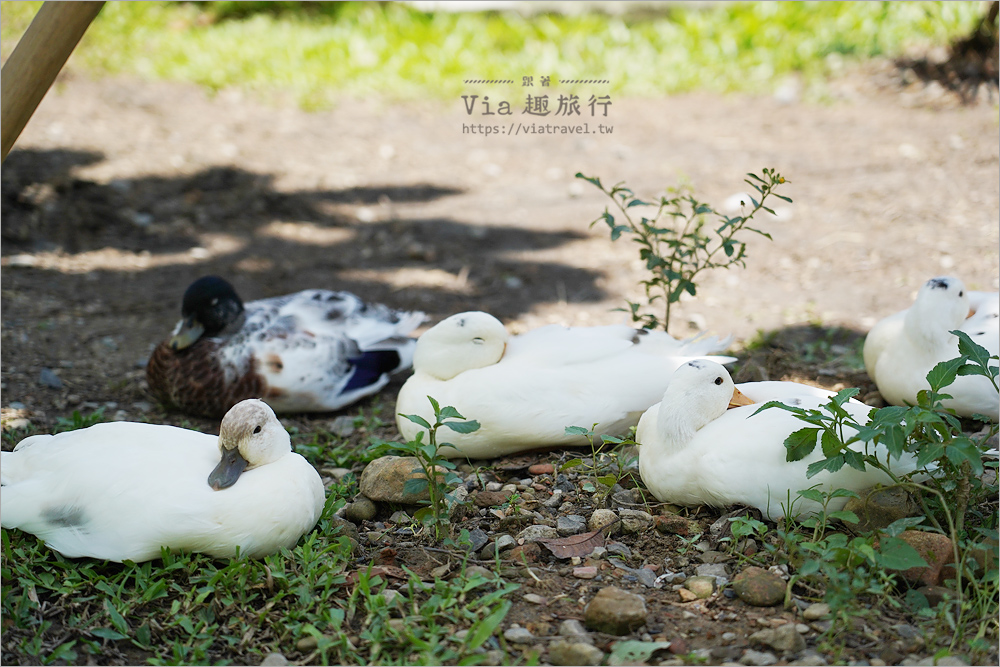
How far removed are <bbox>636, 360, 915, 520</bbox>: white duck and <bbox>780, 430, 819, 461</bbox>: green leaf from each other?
0.29 feet

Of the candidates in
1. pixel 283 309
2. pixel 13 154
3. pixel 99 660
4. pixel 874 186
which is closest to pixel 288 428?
pixel 283 309

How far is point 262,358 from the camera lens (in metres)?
3.63

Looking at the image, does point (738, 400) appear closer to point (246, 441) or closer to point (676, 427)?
point (676, 427)

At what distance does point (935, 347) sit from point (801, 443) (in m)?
1.09

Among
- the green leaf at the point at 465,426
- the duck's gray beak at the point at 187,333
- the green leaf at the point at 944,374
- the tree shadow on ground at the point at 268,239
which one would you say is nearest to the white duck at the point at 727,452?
the green leaf at the point at 944,374

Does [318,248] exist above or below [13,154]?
below

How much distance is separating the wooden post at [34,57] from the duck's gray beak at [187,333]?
144cm

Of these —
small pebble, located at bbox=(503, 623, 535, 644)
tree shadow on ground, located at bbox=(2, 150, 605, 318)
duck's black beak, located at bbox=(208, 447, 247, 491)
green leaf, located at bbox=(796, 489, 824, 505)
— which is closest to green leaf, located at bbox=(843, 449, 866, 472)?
green leaf, located at bbox=(796, 489, 824, 505)

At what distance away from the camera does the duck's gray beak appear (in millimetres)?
3592

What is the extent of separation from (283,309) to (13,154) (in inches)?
125

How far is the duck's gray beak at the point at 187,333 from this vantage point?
359 cm

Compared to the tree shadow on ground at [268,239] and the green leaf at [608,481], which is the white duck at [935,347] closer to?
the green leaf at [608,481]

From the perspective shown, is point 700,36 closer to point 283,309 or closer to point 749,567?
point 283,309

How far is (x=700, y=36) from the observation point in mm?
8289
